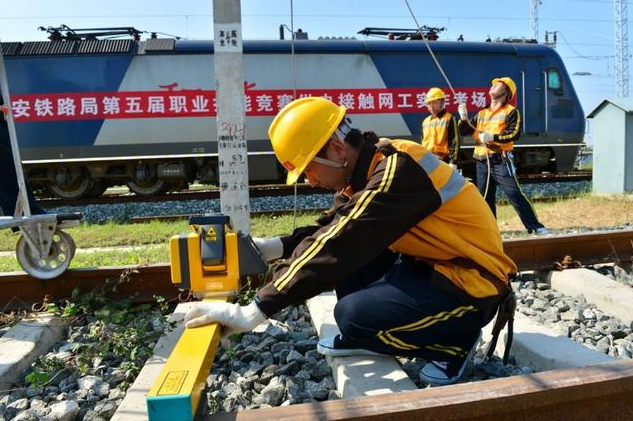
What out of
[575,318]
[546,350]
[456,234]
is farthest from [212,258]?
[575,318]

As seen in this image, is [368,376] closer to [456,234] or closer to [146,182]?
[456,234]

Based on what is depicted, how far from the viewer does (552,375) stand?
173 centimetres

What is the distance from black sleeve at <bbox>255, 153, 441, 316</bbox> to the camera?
1.99 meters

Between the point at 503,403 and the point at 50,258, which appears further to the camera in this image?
the point at 50,258

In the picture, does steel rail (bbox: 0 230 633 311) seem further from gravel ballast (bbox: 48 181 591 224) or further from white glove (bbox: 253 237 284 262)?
gravel ballast (bbox: 48 181 591 224)

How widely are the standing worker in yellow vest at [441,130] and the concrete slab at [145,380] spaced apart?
4762 millimetres

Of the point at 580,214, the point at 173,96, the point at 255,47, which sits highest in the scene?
the point at 255,47

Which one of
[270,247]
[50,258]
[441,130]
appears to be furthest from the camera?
[441,130]

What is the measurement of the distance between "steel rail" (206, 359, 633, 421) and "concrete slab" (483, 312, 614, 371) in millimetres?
698

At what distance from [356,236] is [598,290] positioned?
2.40 metres

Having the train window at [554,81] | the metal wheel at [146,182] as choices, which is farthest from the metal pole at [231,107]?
the train window at [554,81]

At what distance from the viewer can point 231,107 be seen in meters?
4.14

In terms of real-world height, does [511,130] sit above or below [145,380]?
above

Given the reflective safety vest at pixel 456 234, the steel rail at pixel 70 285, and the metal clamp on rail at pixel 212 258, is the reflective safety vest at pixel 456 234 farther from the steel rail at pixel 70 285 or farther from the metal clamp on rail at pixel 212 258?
the steel rail at pixel 70 285
